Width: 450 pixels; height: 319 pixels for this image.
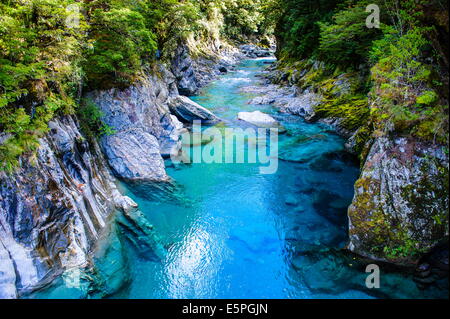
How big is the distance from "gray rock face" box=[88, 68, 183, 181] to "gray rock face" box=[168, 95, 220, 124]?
341 centimetres

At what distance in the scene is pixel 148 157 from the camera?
413 inches

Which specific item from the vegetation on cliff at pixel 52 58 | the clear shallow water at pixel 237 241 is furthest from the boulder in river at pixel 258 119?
the vegetation on cliff at pixel 52 58

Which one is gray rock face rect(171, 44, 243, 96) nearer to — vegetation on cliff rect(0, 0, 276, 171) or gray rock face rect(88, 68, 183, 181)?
vegetation on cliff rect(0, 0, 276, 171)

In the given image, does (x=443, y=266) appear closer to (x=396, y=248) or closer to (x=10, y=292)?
(x=396, y=248)

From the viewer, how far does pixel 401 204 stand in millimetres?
6043

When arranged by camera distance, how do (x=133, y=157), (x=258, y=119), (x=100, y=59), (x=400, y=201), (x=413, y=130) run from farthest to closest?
(x=258, y=119)
(x=133, y=157)
(x=100, y=59)
(x=413, y=130)
(x=400, y=201)

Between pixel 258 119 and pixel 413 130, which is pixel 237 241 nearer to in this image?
pixel 413 130

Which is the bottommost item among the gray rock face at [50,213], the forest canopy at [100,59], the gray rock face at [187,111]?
the gray rock face at [50,213]

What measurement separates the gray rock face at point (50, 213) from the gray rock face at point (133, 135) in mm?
2016

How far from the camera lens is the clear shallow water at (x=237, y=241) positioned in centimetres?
604

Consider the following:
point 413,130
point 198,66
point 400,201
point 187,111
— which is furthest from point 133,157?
point 198,66

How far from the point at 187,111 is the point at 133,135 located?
5838 mm

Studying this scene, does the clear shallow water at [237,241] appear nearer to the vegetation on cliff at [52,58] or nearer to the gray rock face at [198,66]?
the vegetation on cliff at [52,58]

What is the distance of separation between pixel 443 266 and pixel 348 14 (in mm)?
11310
